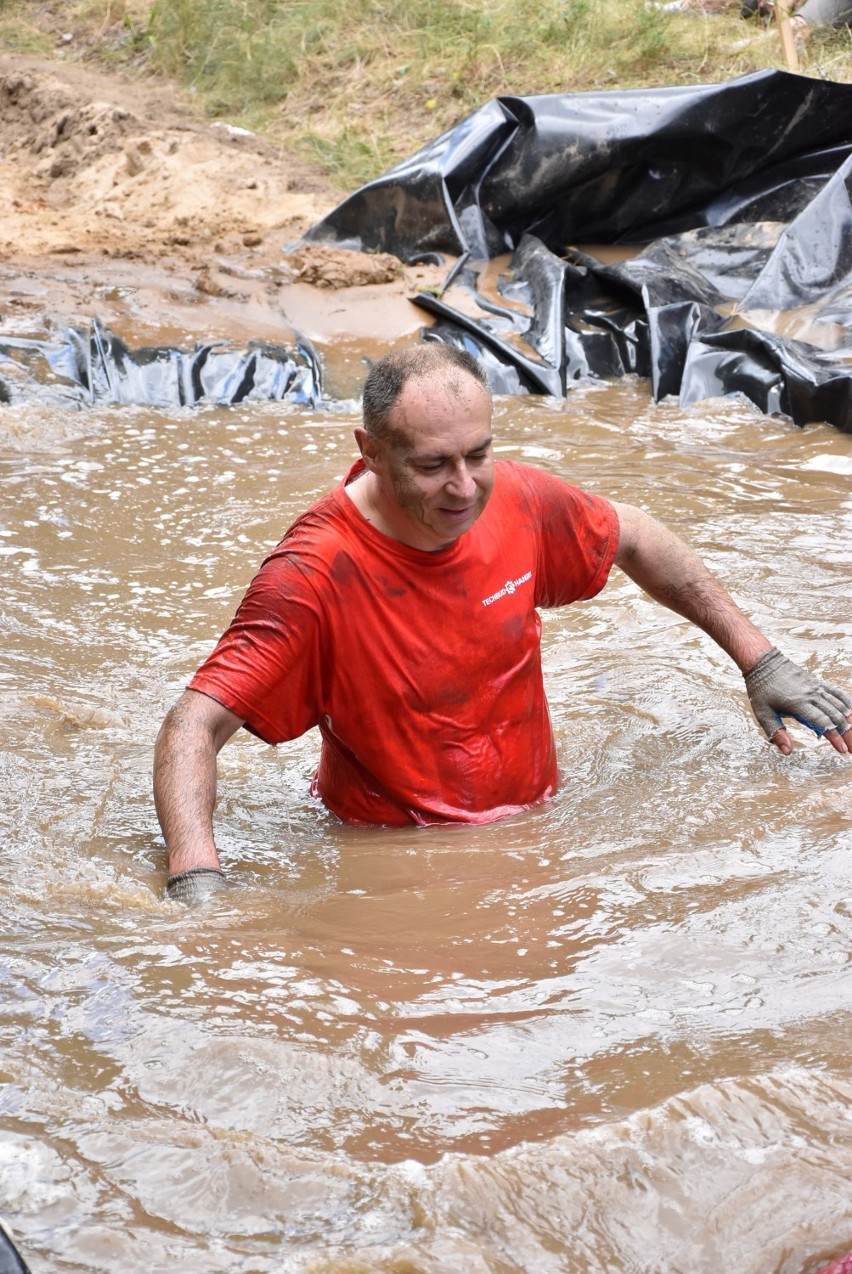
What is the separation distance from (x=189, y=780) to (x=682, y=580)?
4.50ft

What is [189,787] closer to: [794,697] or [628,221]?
[794,697]

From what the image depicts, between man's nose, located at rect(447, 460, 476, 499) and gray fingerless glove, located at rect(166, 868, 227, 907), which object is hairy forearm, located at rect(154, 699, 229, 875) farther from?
man's nose, located at rect(447, 460, 476, 499)

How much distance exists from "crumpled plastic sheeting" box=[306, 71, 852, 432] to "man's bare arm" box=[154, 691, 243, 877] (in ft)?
14.8

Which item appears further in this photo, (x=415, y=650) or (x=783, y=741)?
(x=783, y=741)

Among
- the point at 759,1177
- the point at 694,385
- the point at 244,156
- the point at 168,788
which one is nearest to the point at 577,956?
the point at 759,1177

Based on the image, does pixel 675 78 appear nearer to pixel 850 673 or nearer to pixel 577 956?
pixel 850 673

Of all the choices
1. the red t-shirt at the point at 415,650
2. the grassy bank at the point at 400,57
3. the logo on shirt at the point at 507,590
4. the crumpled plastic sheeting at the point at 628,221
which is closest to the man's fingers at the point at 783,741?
the red t-shirt at the point at 415,650

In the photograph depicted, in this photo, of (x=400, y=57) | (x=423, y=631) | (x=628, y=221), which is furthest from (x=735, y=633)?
(x=400, y=57)

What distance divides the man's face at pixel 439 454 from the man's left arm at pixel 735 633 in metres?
0.62

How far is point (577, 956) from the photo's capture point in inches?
99.1

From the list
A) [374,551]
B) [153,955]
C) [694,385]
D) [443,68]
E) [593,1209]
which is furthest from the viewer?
[443,68]

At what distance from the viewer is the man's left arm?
11.1 ft

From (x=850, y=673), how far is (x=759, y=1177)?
248 cm

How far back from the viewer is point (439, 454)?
2.94m
